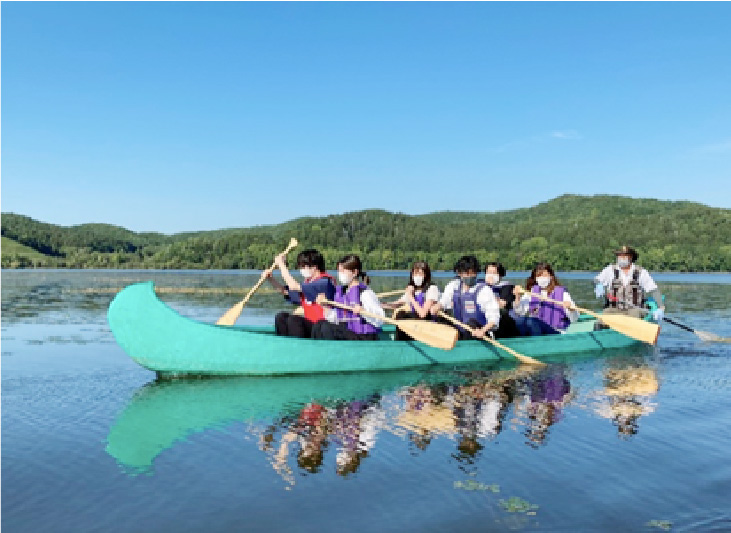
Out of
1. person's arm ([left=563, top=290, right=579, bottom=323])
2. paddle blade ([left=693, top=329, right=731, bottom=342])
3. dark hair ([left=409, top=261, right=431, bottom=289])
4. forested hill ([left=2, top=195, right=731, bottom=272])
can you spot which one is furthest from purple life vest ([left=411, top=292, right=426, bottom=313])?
forested hill ([left=2, top=195, right=731, bottom=272])

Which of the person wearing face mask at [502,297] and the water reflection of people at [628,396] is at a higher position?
the person wearing face mask at [502,297]

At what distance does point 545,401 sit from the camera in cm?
889

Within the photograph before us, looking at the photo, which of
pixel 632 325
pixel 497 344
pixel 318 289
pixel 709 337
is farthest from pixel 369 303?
pixel 709 337

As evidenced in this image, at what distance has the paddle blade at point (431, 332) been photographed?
34.8 ft

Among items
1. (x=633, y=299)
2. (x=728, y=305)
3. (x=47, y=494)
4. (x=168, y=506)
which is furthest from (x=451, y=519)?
(x=728, y=305)

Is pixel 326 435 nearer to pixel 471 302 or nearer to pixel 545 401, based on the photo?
pixel 545 401

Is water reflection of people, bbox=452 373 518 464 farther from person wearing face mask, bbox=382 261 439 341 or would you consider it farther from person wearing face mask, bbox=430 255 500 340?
person wearing face mask, bbox=382 261 439 341

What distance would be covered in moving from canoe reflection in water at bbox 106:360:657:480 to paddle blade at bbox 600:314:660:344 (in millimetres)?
1682

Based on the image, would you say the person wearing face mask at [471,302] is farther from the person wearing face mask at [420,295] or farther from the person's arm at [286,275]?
the person's arm at [286,275]

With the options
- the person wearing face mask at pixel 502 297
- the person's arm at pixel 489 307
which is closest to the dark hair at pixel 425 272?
the person's arm at pixel 489 307

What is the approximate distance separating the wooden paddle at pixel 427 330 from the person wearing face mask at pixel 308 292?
306mm

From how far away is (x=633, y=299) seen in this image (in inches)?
591

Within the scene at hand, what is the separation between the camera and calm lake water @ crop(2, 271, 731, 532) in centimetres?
477

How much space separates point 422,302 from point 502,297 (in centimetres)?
241
